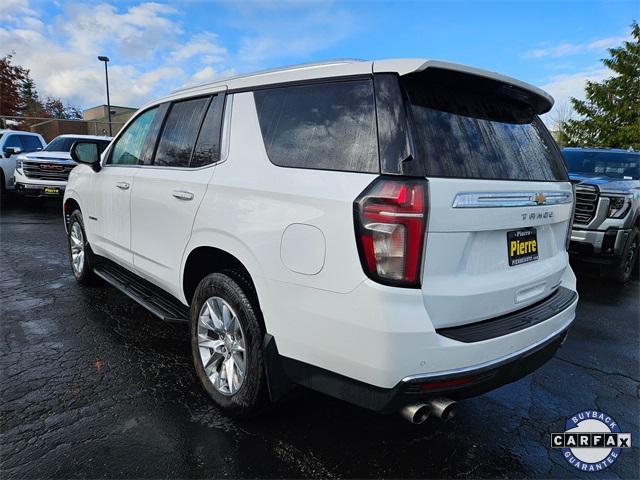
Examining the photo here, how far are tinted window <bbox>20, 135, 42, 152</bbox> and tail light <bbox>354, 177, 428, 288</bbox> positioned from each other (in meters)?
14.6

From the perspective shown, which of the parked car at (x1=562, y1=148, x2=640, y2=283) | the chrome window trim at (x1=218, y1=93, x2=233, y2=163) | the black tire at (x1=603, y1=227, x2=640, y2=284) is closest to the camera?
the chrome window trim at (x1=218, y1=93, x2=233, y2=163)

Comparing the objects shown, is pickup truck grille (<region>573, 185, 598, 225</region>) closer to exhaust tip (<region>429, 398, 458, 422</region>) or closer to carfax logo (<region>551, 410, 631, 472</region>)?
carfax logo (<region>551, 410, 631, 472</region>)

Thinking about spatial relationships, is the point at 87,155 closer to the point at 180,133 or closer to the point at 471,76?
the point at 180,133

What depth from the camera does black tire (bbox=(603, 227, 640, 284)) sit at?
611 cm

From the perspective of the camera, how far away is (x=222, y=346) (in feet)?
8.63

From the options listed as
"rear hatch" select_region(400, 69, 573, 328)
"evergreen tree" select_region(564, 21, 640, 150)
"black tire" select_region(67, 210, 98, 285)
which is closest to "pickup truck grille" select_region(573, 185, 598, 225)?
"rear hatch" select_region(400, 69, 573, 328)

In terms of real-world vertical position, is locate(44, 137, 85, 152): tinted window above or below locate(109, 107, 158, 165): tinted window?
below

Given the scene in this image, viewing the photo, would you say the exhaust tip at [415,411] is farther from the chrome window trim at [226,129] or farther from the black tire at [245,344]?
the chrome window trim at [226,129]

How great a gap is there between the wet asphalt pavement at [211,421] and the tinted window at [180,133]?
1.50 m

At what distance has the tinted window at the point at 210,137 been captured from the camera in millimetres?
2762

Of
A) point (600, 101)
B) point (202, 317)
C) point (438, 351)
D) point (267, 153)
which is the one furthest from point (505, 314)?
point (600, 101)

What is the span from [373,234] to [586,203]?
531 cm

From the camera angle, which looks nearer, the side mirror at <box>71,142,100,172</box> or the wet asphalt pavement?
the wet asphalt pavement

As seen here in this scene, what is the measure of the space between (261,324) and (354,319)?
25.6 inches
